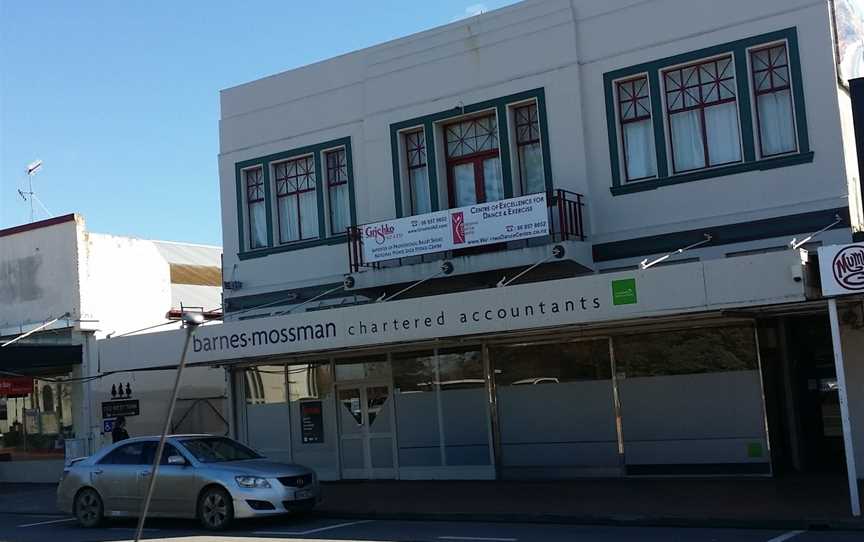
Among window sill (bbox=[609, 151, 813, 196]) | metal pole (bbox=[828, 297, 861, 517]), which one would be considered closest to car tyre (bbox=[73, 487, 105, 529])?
window sill (bbox=[609, 151, 813, 196])

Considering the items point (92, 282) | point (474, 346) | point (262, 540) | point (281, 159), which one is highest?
point (281, 159)

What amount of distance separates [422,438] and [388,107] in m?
6.77

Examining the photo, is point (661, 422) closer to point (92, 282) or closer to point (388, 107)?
point (388, 107)

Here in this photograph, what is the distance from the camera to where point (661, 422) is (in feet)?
60.3

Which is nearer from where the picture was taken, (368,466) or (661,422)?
(661,422)

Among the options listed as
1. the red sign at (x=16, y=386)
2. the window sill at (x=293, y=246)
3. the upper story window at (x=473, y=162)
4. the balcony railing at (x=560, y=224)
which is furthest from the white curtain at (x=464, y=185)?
the red sign at (x=16, y=386)

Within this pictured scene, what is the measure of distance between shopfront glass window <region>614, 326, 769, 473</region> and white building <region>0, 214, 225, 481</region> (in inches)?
441

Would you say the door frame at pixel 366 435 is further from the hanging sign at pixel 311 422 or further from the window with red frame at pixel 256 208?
the window with red frame at pixel 256 208

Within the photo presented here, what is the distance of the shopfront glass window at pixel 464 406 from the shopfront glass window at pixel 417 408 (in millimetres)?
213

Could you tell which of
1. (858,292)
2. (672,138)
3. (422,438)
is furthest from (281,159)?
(858,292)

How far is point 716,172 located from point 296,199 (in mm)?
9355

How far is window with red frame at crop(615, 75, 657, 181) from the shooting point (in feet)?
60.7

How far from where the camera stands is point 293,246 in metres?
22.5

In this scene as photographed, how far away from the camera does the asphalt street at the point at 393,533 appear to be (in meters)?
12.6
